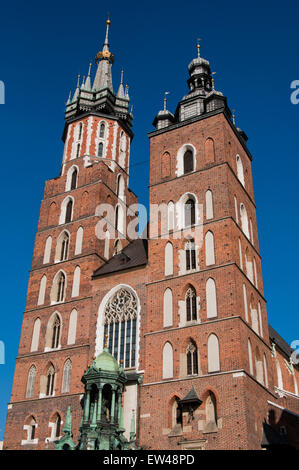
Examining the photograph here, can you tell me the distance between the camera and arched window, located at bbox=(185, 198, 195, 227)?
26769mm

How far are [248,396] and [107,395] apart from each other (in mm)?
5705

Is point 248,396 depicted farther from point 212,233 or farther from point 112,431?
point 212,233

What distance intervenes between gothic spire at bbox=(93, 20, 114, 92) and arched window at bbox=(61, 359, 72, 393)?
66.1ft

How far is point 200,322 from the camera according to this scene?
23.4 m

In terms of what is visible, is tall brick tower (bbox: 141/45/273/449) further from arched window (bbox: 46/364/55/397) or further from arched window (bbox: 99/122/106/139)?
arched window (bbox: 46/364/55/397)

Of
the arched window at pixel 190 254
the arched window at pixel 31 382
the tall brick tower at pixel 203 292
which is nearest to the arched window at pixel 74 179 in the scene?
the tall brick tower at pixel 203 292

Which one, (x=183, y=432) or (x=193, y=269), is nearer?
(x=183, y=432)

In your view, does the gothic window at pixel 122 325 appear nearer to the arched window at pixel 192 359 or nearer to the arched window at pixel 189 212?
the arched window at pixel 192 359

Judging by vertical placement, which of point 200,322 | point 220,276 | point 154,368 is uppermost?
point 220,276

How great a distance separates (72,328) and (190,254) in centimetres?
691

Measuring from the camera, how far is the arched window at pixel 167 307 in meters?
24.3

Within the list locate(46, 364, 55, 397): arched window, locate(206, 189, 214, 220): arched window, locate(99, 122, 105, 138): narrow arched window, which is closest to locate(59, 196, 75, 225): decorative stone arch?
locate(99, 122, 105, 138): narrow arched window

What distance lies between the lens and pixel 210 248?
82.5ft
